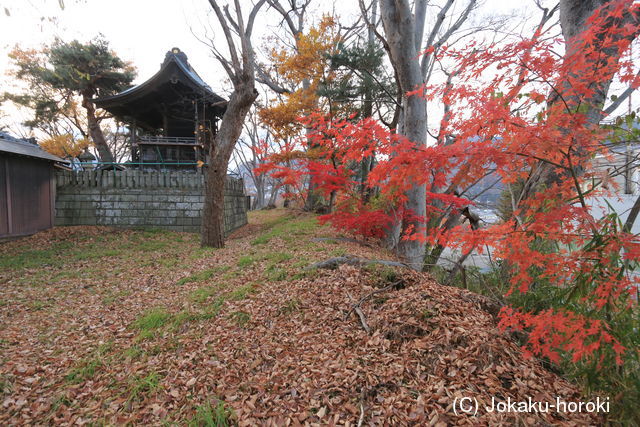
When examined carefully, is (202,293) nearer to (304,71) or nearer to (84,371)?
(84,371)

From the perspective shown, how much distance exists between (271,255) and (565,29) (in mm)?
5255

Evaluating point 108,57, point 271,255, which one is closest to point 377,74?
point 271,255

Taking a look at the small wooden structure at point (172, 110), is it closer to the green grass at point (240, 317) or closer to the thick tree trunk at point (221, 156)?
the thick tree trunk at point (221, 156)

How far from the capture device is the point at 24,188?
25.6 feet

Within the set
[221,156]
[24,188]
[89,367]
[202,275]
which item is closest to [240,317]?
[89,367]

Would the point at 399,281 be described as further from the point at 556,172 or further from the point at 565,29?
the point at 565,29

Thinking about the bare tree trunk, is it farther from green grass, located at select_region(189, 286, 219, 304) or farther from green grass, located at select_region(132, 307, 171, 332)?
green grass, located at select_region(132, 307, 171, 332)

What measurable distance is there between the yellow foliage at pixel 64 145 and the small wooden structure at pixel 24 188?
14088 mm

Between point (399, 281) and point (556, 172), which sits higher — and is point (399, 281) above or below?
below

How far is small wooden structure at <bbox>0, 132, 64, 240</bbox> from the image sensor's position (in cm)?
727

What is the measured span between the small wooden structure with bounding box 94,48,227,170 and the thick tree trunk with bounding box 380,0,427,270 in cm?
778

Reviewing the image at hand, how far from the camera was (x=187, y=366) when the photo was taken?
2467 mm

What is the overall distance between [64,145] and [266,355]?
24.7m

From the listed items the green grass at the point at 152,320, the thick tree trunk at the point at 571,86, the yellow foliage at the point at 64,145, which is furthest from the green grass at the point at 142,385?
the yellow foliage at the point at 64,145
